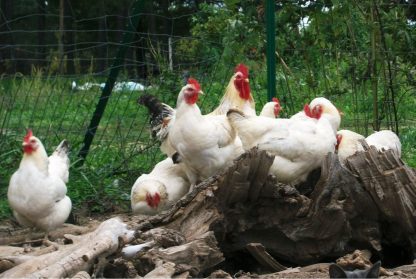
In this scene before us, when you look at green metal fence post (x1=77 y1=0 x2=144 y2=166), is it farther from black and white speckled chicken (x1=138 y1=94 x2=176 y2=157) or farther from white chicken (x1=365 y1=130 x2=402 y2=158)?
white chicken (x1=365 y1=130 x2=402 y2=158)

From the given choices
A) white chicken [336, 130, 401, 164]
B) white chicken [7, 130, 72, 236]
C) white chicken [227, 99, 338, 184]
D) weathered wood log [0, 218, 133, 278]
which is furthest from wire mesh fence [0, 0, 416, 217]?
weathered wood log [0, 218, 133, 278]

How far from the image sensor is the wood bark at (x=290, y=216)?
4.71 meters

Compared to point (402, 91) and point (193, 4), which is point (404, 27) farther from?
point (193, 4)

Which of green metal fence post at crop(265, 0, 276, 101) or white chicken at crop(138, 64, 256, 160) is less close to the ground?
green metal fence post at crop(265, 0, 276, 101)

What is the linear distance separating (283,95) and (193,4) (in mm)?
4947

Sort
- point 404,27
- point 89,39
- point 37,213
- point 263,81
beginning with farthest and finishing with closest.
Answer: point 89,39 < point 263,81 < point 404,27 < point 37,213

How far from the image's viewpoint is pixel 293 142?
541 centimetres

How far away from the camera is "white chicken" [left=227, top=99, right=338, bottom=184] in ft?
17.7

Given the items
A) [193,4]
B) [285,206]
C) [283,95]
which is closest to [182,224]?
[285,206]

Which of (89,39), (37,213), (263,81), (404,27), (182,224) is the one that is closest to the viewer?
(182,224)

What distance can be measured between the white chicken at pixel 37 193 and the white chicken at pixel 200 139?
0.88 metres

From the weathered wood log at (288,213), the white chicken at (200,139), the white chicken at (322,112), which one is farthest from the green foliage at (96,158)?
the weathered wood log at (288,213)

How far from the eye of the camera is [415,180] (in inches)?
191

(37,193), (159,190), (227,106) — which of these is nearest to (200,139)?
(159,190)
